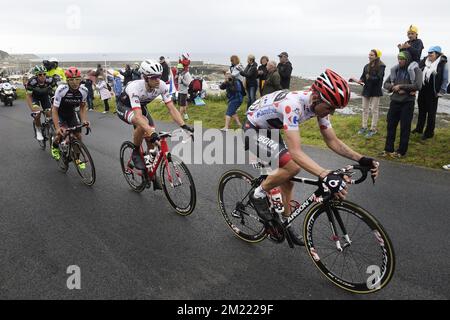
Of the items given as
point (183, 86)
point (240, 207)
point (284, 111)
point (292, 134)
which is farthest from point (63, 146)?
point (183, 86)

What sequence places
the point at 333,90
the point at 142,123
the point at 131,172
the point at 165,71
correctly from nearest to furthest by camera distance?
the point at 333,90 → the point at 142,123 → the point at 131,172 → the point at 165,71

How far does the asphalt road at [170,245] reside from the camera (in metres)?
3.50

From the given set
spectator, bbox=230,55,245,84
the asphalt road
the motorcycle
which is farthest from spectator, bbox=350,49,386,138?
the motorcycle

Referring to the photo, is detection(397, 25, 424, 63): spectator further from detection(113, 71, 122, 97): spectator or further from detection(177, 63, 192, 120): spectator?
detection(113, 71, 122, 97): spectator

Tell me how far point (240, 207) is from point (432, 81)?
649cm

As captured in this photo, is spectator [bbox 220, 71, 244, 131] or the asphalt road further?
spectator [bbox 220, 71, 244, 131]

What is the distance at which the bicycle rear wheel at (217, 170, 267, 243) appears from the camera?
434 centimetres

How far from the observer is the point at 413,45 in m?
8.21

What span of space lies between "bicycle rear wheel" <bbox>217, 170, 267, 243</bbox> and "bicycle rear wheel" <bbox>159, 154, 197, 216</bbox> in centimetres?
56

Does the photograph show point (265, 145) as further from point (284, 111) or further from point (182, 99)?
point (182, 99)

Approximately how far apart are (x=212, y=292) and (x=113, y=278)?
114 cm

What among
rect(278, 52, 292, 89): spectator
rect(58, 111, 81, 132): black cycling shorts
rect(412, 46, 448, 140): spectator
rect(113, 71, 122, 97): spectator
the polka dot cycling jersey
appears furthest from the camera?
rect(113, 71, 122, 97): spectator

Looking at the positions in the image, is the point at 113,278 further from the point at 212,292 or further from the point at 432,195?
the point at 432,195
